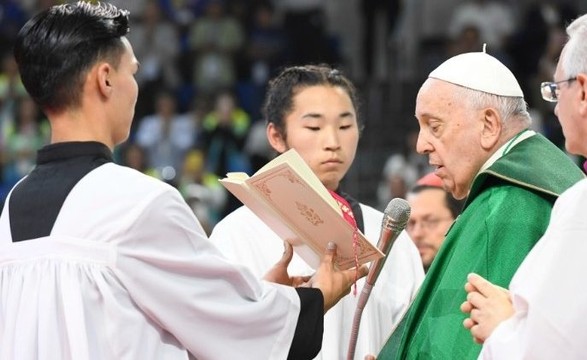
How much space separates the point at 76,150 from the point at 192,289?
514mm

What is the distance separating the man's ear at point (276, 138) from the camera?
501 cm

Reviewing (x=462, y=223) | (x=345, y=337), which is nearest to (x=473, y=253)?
(x=462, y=223)

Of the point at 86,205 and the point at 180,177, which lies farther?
the point at 180,177

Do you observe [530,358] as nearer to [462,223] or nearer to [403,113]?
[462,223]

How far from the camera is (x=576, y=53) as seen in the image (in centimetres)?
323

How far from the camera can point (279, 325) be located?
363 cm

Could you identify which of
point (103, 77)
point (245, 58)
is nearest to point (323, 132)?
point (103, 77)

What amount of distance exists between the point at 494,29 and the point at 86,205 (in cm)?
997

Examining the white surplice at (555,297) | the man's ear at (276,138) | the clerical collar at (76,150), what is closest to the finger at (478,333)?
the white surplice at (555,297)

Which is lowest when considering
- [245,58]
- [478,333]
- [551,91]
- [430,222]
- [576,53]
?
[245,58]

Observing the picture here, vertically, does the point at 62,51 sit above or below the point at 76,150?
above

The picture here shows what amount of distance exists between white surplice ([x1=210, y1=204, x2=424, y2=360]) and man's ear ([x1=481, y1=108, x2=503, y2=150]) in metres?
0.92

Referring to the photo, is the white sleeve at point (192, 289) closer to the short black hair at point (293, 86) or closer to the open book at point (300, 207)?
the open book at point (300, 207)

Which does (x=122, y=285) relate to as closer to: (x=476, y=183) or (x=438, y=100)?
(x=476, y=183)
